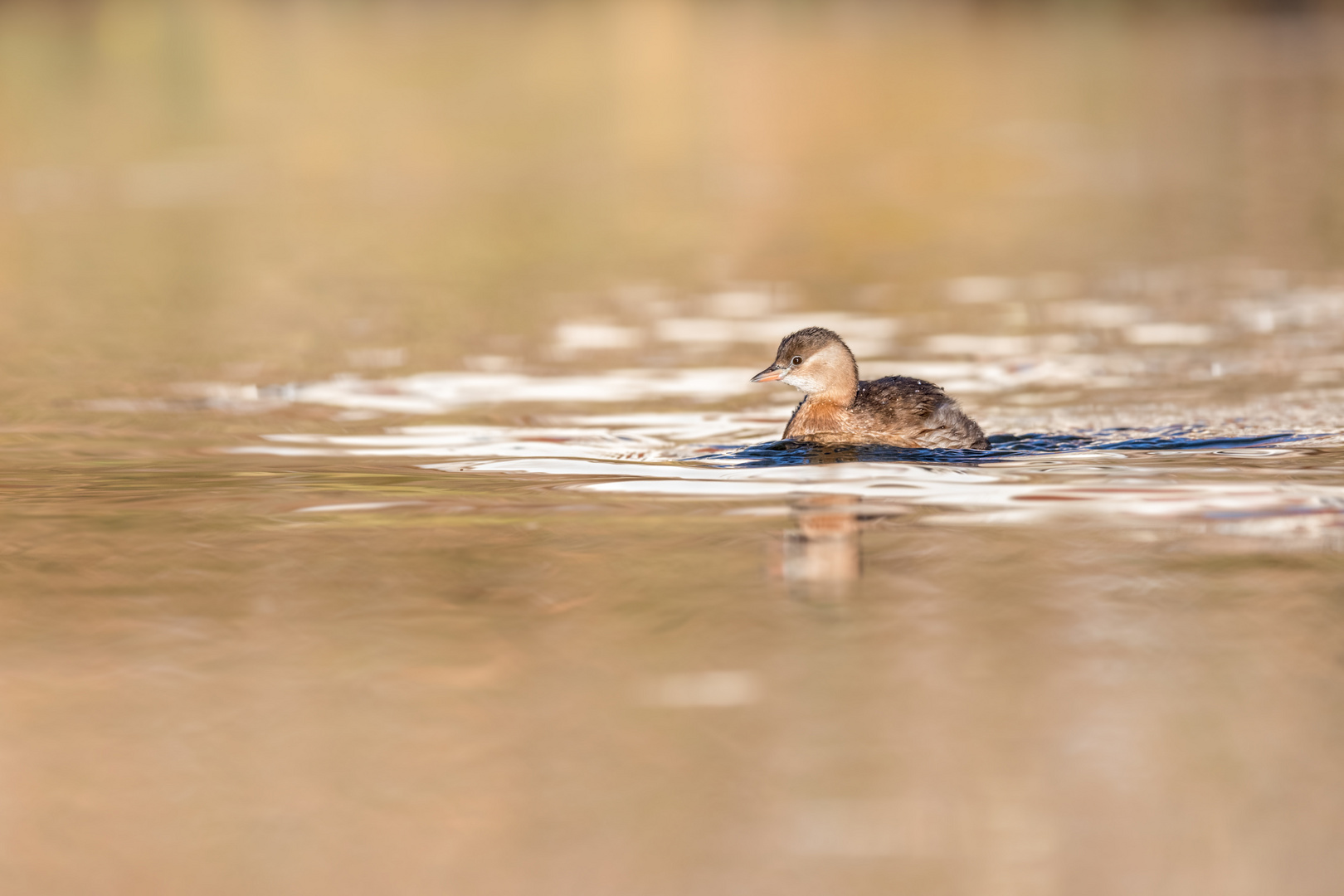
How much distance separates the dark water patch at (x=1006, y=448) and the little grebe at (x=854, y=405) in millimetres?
77

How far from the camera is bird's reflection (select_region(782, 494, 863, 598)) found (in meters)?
8.02

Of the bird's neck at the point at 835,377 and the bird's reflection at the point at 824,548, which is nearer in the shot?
the bird's reflection at the point at 824,548

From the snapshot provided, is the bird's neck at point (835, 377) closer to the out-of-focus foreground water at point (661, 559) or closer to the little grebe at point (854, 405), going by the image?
the little grebe at point (854, 405)

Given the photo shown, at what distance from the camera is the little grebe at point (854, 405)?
37.4 ft

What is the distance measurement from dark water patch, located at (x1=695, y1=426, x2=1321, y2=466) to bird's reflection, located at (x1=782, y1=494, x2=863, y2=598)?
1.34 metres

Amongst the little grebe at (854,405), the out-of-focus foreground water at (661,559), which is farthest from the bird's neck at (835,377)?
the out-of-focus foreground water at (661,559)

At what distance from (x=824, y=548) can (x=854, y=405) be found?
3.36 meters

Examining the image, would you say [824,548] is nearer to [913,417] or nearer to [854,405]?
[913,417]

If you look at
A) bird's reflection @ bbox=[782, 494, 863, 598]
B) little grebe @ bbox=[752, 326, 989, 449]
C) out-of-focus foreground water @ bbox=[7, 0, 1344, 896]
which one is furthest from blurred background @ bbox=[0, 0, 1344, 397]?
bird's reflection @ bbox=[782, 494, 863, 598]

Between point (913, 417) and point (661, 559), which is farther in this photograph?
point (913, 417)

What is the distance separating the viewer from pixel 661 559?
855 cm

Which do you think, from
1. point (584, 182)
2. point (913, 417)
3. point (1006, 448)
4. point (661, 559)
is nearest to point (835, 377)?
point (913, 417)

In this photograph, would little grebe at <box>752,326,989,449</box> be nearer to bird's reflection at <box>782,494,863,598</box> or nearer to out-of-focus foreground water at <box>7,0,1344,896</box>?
out-of-focus foreground water at <box>7,0,1344,896</box>

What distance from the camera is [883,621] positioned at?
7422 mm
